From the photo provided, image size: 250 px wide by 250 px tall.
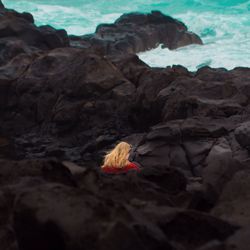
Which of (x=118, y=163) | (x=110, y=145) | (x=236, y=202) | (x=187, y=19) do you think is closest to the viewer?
(x=236, y=202)

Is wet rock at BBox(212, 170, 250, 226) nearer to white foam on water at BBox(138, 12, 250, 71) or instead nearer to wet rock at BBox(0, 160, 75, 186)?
wet rock at BBox(0, 160, 75, 186)

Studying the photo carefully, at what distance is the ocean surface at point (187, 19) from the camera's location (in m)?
27.1

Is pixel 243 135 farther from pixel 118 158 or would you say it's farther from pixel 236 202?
pixel 236 202

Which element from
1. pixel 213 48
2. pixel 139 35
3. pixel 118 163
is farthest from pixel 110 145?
pixel 213 48

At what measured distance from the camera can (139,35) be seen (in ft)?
87.8

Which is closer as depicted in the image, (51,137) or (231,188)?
(231,188)

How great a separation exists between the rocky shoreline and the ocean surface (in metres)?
11.4

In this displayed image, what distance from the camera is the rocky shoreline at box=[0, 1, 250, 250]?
2525 millimetres

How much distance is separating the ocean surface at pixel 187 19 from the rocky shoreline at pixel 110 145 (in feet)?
37.6

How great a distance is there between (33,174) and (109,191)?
596 millimetres

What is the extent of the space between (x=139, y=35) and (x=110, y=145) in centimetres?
1796

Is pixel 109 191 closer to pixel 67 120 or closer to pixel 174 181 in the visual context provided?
pixel 174 181

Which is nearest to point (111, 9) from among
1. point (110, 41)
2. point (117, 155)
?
point (110, 41)

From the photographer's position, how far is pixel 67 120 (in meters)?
10.4
